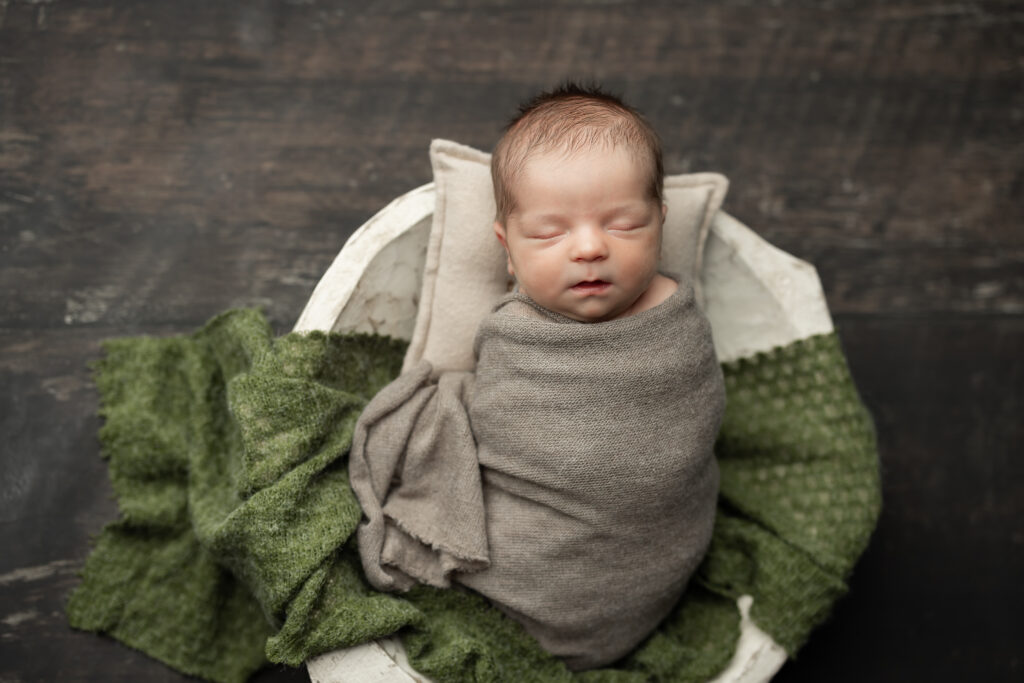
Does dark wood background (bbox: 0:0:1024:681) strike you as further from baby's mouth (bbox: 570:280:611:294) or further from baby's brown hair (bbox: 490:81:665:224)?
baby's mouth (bbox: 570:280:611:294)

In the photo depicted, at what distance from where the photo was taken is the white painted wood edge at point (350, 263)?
1.17 m

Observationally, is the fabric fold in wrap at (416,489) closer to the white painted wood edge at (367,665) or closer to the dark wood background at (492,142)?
the white painted wood edge at (367,665)

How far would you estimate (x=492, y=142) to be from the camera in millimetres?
1626

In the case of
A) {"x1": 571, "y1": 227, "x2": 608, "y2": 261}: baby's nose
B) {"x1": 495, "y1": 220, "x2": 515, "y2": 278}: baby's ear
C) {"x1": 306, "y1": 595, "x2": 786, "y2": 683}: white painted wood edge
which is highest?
{"x1": 571, "y1": 227, "x2": 608, "y2": 261}: baby's nose

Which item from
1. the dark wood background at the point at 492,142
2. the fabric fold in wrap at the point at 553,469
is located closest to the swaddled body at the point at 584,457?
the fabric fold in wrap at the point at 553,469

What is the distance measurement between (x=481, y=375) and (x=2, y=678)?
87 cm

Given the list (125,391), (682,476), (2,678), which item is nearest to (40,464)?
(125,391)

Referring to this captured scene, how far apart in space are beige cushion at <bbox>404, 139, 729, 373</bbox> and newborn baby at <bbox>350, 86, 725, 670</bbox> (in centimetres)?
7

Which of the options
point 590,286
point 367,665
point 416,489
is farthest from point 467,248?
point 367,665

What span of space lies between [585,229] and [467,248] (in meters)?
0.23

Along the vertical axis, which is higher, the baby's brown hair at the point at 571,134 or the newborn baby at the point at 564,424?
the baby's brown hair at the point at 571,134

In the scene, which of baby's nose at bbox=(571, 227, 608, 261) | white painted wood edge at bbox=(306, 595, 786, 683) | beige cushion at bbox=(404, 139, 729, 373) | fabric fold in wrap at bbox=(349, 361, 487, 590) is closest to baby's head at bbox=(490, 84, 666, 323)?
baby's nose at bbox=(571, 227, 608, 261)

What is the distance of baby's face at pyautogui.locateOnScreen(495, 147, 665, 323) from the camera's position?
110 cm

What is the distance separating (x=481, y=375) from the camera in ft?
3.98
